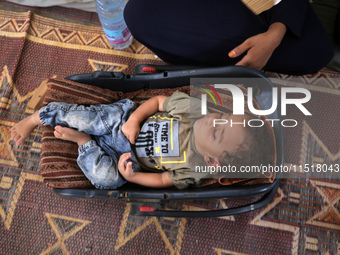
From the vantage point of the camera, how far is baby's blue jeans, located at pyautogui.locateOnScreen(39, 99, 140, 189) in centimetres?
86

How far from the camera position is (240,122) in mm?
767

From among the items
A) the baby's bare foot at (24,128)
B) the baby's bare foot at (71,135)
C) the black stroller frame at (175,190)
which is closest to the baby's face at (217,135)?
the black stroller frame at (175,190)

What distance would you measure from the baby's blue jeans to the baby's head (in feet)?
0.89

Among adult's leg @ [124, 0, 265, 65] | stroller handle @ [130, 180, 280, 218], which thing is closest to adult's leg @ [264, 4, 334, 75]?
adult's leg @ [124, 0, 265, 65]

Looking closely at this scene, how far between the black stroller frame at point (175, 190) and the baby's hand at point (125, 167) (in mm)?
49

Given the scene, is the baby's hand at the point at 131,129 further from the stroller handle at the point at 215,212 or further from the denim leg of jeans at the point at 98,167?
the stroller handle at the point at 215,212

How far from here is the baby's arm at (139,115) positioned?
87cm

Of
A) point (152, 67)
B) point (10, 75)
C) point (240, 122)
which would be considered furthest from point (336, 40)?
point (10, 75)

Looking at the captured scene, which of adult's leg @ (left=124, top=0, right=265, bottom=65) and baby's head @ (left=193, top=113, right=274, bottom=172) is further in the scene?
adult's leg @ (left=124, top=0, right=265, bottom=65)

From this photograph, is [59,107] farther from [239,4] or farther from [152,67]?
[239,4]

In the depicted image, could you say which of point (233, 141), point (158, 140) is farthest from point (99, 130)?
point (233, 141)

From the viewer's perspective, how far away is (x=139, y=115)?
0.89 m

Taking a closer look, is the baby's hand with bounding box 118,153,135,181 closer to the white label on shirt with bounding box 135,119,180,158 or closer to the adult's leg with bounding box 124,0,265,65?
the white label on shirt with bounding box 135,119,180,158

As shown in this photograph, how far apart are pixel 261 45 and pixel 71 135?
68 centimetres
